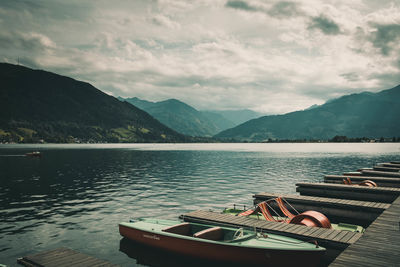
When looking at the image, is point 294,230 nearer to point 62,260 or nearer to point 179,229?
point 179,229

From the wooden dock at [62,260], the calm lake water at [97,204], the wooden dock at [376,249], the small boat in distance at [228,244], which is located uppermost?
the wooden dock at [376,249]

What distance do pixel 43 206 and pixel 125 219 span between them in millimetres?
11838

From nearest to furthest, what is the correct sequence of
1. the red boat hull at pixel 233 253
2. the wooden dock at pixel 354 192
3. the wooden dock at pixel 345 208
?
the red boat hull at pixel 233 253 → the wooden dock at pixel 345 208 → the wooden dock at pixel 354 192

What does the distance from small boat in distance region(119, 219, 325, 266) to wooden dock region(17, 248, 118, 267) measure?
429cm

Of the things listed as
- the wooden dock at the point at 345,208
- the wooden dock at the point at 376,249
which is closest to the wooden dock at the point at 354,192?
the wooden dock at the point at 345,208

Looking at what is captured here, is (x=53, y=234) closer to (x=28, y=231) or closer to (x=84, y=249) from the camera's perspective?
(x=28, y=231)

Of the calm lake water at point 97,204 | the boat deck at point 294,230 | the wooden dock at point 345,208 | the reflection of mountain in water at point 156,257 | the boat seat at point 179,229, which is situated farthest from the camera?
the wooden dock at point 345,208

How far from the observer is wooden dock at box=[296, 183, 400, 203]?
1114 inches

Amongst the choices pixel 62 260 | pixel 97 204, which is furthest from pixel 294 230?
pixel 97 204

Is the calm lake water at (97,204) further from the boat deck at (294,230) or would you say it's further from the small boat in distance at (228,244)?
the boat deck at (294,230)

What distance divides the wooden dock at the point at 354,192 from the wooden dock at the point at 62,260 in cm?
2564

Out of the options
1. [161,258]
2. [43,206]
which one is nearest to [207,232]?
[161,258]

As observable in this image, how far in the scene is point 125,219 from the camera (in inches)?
1114

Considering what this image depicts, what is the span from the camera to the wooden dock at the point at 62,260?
14.6m
